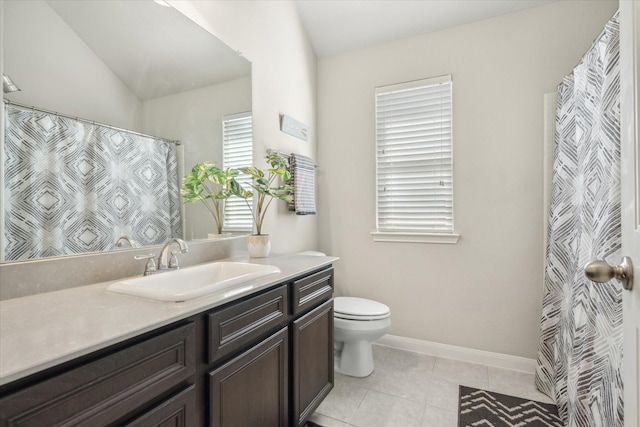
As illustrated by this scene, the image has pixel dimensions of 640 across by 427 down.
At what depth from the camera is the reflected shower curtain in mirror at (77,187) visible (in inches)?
40.4

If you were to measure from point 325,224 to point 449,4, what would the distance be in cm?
191

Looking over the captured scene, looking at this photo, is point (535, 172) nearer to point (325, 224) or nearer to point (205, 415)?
Answer: point (325, 224)

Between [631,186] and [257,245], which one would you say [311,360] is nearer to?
[257,245]

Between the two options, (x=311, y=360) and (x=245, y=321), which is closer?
(x=245, y=321)

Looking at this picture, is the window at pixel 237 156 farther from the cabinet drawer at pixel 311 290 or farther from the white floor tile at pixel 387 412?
the white floor tile at pixel 387 412

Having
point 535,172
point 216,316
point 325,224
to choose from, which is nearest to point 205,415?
point 216,316

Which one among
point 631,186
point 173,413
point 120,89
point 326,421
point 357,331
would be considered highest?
point 120,89

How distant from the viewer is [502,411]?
1769 millimetres

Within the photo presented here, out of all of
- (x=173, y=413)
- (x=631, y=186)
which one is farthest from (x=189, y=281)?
(x=631, y=186)

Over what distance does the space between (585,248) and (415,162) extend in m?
1.26

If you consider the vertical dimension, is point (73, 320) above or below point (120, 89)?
below

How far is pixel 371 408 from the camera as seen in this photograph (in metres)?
1.81

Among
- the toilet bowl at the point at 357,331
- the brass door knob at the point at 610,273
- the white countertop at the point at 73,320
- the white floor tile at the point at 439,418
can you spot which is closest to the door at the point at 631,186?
the brass door knob at the point at 610,273

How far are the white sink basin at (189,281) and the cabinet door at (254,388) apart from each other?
259 mm
